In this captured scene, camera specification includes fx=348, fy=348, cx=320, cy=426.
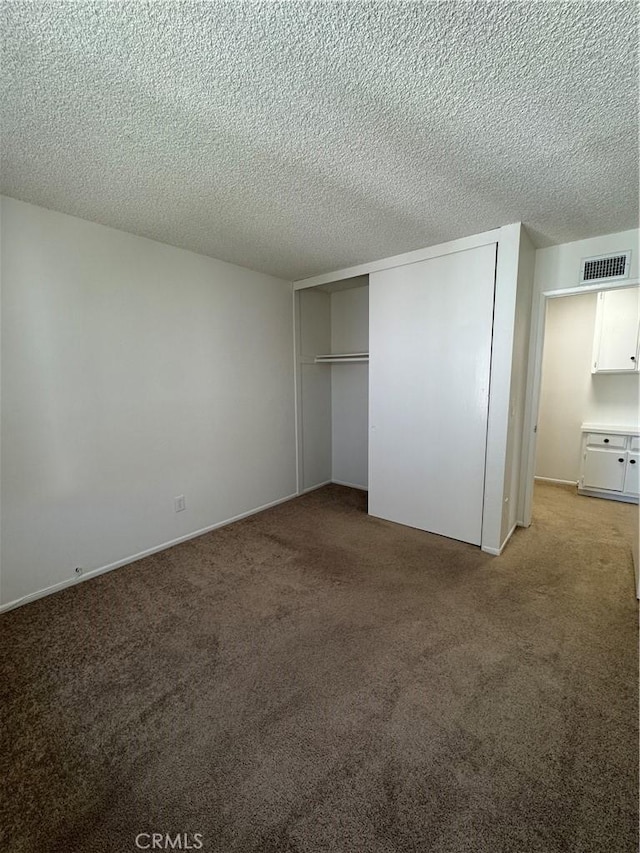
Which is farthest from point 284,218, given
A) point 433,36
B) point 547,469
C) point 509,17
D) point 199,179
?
point 547,469

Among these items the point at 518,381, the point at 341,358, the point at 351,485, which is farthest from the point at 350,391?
the point at 518,381

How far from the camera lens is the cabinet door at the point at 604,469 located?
3982 mm

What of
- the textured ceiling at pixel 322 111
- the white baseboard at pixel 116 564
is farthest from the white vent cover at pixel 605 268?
the white baseboard at pixel 116 564

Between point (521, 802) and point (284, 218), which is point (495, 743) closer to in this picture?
point (521, 802)

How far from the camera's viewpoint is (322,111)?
144 cm

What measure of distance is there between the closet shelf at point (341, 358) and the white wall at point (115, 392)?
34.2 inches

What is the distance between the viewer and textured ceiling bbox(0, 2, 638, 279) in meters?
1.08

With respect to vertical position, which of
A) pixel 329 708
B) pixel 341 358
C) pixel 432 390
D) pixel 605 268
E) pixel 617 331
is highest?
pixel 605 268

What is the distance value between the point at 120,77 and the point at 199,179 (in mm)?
675

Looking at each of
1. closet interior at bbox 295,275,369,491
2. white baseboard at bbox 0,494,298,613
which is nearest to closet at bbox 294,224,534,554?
closet interior at bbox 295,275,369,491

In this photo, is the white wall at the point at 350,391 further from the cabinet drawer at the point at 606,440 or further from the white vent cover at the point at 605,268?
the cabinet drawer at the point at 606,440

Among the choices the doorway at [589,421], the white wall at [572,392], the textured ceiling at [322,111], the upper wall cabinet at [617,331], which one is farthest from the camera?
the white wall at [572,392]

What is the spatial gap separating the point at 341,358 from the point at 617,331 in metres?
3.13

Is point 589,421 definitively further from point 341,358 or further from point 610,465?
point 341,358
